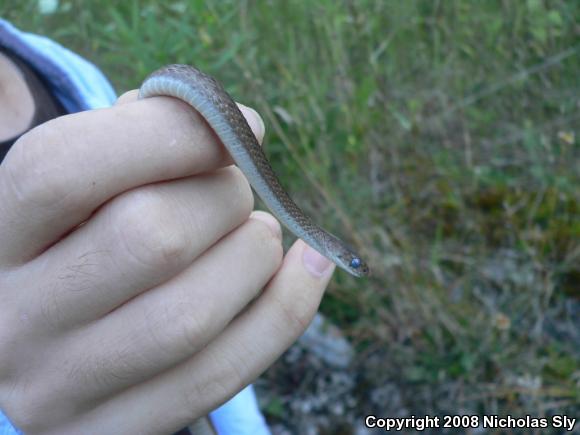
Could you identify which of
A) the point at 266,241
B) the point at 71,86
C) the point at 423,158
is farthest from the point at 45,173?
the point at 423,158

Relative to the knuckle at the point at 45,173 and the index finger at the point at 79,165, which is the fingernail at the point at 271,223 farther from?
the knuckle at the point at 45,173

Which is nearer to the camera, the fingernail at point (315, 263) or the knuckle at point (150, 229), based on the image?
the knuckle at point (150, 229)

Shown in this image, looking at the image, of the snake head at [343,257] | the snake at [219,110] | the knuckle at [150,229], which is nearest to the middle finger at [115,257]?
the knuckle at [150,229]

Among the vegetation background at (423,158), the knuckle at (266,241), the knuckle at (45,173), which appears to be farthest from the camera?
the vegetation background at (423,158)

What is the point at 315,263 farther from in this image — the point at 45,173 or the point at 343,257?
the point at 45,173

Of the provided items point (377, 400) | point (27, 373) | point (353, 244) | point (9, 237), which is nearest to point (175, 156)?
point (9, 237)

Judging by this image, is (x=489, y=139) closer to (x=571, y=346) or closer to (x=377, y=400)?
(x=571, y=346)

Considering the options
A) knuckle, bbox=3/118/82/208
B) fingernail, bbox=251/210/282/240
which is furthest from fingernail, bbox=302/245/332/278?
knuckle, bbox=3/118/82/208

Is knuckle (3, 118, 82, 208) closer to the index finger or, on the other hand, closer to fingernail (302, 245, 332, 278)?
the index finger
